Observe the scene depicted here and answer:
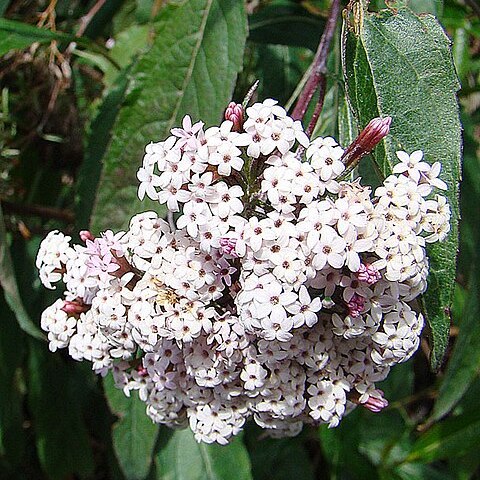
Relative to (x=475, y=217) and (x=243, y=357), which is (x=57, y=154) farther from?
(x=243, y=357)

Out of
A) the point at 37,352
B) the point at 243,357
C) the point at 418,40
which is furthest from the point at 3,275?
the point at 418,40

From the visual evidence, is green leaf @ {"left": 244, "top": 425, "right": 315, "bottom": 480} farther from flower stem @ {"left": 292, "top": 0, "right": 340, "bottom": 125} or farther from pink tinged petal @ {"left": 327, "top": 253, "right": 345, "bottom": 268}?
pink tinged petal @ {"left": 327, "top": 253, "right": 345, "bottom": 268}


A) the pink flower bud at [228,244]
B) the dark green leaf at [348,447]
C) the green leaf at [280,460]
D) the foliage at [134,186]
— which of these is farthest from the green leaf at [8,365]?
the pink flower bud at [228,244]

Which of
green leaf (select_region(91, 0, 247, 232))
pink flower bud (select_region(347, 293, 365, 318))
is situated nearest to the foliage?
green leaf (select_region(91, 0, 247, 232))

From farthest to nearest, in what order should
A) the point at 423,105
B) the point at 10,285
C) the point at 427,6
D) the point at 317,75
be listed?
the point at 10,285
the point at 427,6
the point at 317,75
the point at 423,105

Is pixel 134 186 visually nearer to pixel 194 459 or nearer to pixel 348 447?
pixel 194 459

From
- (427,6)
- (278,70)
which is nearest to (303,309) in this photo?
(427,6)
